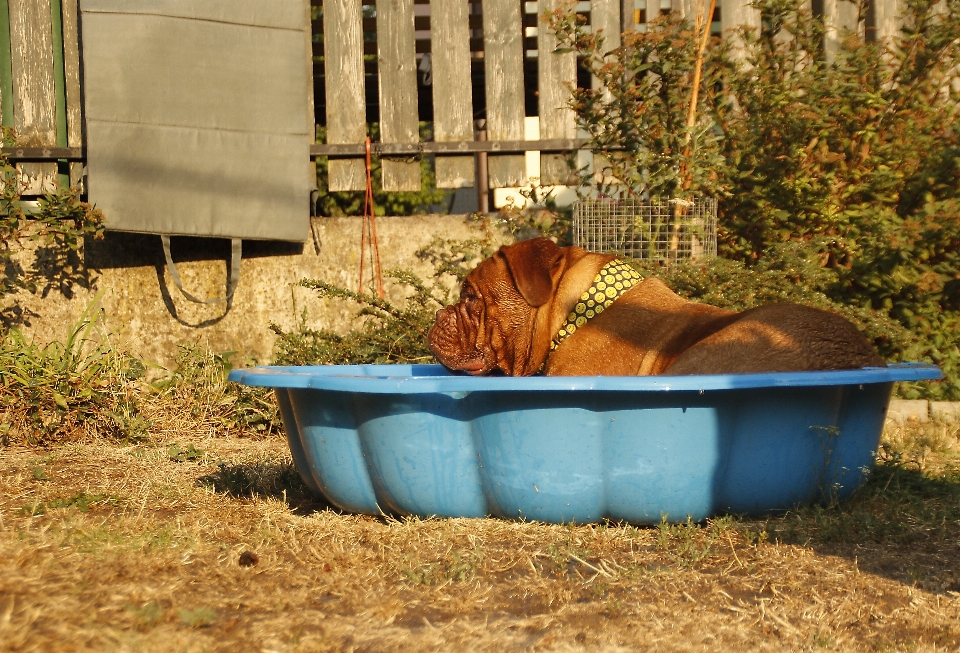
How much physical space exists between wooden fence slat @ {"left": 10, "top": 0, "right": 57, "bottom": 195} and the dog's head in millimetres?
3642

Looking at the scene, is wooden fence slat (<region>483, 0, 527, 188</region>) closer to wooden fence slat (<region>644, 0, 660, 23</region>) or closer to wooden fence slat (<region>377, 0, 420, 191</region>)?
wooden fence slat (<region>377, 0, 420, 191</region>)

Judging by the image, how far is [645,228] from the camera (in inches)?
247

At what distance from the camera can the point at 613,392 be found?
336cm

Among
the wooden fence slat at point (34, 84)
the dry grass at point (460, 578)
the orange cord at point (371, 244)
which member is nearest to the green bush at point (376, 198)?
the orange cord at point (371, 244)

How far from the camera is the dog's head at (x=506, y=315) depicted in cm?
433

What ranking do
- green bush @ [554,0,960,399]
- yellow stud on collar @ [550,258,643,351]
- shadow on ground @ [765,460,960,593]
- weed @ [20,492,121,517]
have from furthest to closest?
green bush @ [554,0,960,399], yellow stud on collar @ [550,258,643,351], weed @ [20,492,121,517], shadow on ground @ [765,460,960,593]

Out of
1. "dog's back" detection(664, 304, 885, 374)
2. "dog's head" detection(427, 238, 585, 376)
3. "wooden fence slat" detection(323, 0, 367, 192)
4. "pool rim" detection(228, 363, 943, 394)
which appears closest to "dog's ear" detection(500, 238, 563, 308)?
"dog's head" detection(427, 238, 585, 376)

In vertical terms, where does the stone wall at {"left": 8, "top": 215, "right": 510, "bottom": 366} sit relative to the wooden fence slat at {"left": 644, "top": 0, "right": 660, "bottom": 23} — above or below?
below

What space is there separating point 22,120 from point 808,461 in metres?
5.49

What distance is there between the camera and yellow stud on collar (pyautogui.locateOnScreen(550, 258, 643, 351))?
4258 millimetres

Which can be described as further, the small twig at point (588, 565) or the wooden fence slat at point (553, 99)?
the wooden fence slat at point (553, 99)

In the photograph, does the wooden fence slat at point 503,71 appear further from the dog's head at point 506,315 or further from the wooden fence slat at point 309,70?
the dog's head at point 506,315

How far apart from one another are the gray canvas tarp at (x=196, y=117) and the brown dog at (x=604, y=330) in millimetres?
2496

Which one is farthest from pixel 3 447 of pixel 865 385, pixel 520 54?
pixel 865 385
